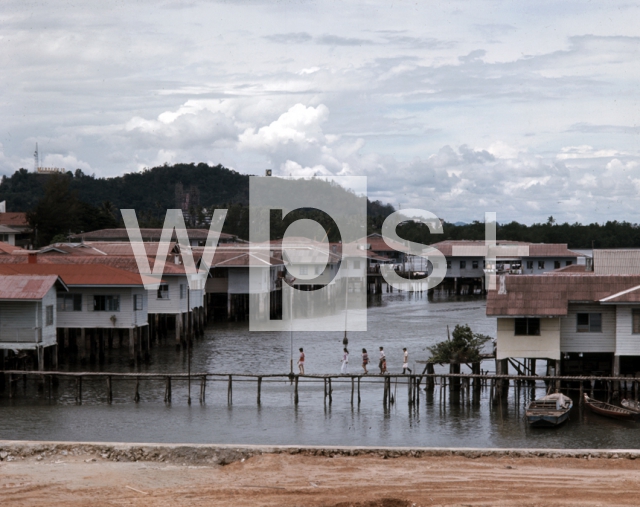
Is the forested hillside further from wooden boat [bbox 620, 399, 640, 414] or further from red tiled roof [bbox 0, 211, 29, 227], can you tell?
wooden boat [bbox 620, 399, 640, 414]

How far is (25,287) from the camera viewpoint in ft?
110

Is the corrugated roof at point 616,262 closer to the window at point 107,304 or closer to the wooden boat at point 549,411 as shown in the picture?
the wooden boat at point 549,411

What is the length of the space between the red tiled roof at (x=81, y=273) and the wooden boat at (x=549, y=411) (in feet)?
62.3

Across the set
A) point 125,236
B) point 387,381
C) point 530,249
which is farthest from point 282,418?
point 530,249

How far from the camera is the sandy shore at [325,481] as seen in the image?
1709 cm

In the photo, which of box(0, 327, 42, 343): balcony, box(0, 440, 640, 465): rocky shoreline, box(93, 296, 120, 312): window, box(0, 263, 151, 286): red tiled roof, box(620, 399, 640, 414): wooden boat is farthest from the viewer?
box(93, 296, 120, 312): window

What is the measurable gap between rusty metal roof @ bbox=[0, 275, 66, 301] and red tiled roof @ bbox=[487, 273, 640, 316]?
54.4 ft

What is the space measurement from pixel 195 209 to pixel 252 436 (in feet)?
382

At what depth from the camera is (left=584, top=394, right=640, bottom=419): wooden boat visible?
2739 centimetres

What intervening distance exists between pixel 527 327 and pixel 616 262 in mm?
7609

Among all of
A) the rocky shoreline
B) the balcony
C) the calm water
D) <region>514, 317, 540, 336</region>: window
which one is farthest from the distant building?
the rocky shoreline

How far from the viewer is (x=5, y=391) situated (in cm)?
3328

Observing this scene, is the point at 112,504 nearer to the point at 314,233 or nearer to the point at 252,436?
the point at 252,436

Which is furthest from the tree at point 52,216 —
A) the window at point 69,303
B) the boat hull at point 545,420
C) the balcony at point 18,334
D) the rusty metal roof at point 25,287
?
the boat hull at point 545,420
